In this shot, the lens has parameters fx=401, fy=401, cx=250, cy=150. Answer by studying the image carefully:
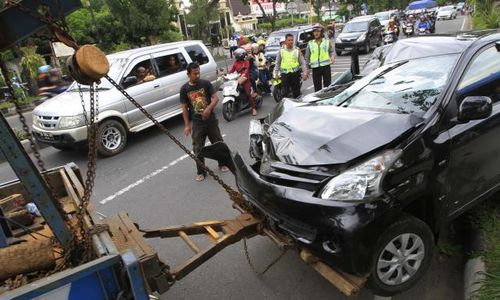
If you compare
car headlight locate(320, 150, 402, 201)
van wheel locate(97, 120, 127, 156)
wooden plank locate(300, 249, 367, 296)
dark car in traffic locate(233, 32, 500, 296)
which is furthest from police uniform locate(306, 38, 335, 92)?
wooden plank locate(300, 249, 367, 296)

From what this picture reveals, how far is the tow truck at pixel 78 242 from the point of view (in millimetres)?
2236

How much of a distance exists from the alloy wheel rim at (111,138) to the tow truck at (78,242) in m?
4.62

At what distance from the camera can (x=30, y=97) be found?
1864 centimetres

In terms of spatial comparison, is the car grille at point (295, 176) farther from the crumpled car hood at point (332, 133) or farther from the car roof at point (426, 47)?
the car roof at point (426, 47)

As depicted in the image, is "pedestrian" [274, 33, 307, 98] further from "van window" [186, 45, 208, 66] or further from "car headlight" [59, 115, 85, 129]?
"car headlight" [59, 115, 85, 129]

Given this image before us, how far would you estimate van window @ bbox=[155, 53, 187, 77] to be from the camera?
888 cm

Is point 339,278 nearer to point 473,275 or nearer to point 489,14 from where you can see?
point 473,275

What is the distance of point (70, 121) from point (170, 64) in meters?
2.72

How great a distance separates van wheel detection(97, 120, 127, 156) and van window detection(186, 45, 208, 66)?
8.90 feet

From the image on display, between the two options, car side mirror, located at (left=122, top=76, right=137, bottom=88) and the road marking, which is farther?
car side mirror, located at (left=122, top=76, right=137, bottom=88)

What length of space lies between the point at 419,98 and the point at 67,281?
9.47ft

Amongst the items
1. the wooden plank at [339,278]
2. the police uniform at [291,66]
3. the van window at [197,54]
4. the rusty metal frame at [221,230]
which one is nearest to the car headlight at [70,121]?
the van window at [197,54]

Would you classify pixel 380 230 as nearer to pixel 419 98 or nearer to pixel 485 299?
pixel 485 299

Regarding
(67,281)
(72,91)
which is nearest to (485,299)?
(67,281)
